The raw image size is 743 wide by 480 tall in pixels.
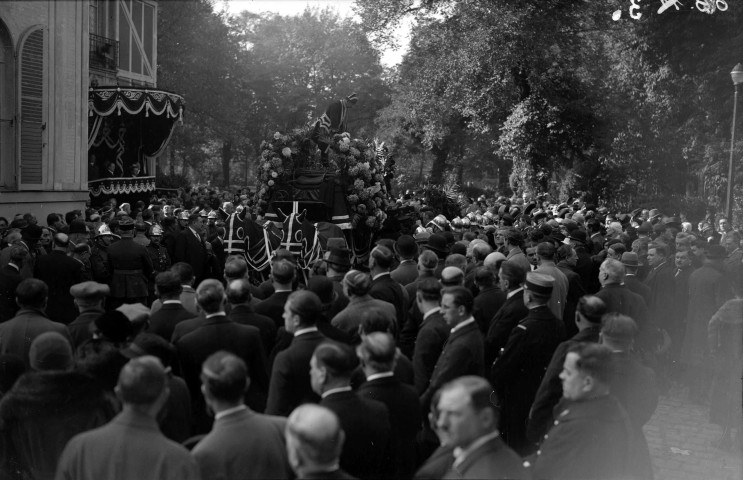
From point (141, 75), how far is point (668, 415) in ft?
41.8

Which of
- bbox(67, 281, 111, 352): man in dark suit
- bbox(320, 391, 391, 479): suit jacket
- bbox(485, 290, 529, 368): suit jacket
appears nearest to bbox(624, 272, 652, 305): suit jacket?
bbox(485, 290, 529, 368): suit jacket

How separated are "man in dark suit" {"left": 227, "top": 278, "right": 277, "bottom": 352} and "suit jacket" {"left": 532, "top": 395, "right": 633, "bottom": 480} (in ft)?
7.94

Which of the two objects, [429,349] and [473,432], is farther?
[429,349]

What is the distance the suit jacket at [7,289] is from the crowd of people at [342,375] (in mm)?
13

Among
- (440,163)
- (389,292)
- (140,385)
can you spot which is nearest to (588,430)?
(140,385)

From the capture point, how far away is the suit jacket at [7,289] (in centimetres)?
821

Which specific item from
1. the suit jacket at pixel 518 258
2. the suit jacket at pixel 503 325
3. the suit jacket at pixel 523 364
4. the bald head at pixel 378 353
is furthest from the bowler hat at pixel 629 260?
the bald head at pixel 378 353

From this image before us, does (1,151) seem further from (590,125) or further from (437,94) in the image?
(590,125)

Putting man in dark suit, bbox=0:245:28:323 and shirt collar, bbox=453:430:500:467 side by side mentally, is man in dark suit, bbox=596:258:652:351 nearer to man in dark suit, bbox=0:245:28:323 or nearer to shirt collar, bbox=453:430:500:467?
shirt collar, bbox=453:430:500:467

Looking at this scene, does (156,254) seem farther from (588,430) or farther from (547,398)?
(588,430)

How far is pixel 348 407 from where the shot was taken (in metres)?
4.09

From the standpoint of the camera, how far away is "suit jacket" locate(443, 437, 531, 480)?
11.0ft

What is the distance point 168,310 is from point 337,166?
355 inches

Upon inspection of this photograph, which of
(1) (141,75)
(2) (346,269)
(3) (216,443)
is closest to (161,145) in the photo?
(1) (141,75)
